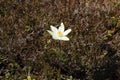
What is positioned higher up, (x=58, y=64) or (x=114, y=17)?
(x=114, y=17)

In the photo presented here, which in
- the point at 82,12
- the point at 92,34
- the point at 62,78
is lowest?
the point at 62,78

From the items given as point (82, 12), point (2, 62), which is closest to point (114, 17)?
point (82, 12)

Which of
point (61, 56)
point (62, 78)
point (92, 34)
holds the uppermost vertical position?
point (92, 34)

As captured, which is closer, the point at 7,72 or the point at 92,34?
the point at 7,72

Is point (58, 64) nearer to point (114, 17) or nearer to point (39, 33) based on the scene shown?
point (39, 33)

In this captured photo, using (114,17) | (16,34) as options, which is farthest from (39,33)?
(114,17)

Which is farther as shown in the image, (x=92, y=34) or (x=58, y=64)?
(x=92, y=34)

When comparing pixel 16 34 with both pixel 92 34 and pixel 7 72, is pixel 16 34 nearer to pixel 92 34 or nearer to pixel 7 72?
pixel 7 72

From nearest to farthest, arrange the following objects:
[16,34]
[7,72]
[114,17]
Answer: [7,72] → [16,34] → [114,17]

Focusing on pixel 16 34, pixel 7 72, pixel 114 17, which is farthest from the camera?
pixel 114 17
